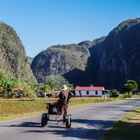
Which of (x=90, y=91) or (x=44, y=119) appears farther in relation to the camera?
(x=90, y=91)

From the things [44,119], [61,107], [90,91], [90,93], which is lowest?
[44,119]

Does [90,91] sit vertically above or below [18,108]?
above

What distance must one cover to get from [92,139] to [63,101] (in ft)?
13.5

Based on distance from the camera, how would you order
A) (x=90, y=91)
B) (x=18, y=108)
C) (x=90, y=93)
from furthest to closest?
(x=90, y=91)
(x=90, y=93)
(x=18, y=108)

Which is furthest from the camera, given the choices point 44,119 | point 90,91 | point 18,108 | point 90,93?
point 90,91

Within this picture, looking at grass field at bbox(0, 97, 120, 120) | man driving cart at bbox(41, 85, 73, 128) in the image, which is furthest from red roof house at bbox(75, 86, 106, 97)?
man driving cart at bbox(41, 85, 73, 128)

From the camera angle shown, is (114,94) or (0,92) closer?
(0,92)

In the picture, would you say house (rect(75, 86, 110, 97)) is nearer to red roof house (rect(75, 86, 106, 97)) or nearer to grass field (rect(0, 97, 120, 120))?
red roof house (rect(75, 86, 106, 97))

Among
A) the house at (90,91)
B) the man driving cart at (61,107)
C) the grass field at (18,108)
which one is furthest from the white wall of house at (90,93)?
the man driving cart at (61,107)

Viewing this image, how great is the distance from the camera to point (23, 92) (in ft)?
346

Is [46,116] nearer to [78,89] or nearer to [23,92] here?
[23,92]

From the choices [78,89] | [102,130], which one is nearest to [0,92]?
[78,89]

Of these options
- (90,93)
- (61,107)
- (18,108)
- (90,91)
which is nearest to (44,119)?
(61,107)

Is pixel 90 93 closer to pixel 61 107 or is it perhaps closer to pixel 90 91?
pixel 90 91
